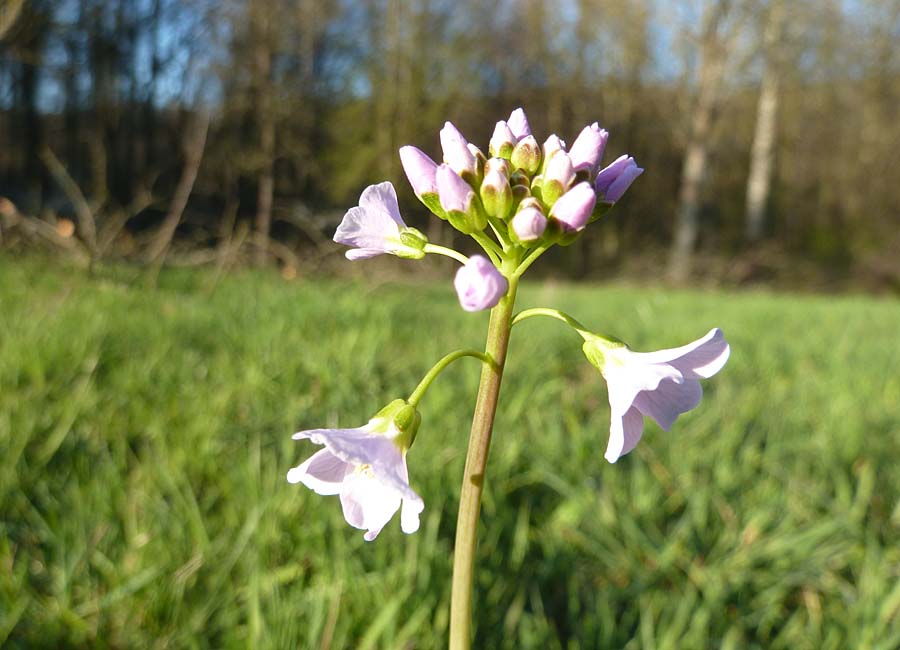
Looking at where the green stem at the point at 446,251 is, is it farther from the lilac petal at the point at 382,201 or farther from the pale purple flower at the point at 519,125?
the pale purple flower at the point at 519,125

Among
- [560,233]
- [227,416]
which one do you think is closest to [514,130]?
[560,233]

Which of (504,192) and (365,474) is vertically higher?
(504,192)

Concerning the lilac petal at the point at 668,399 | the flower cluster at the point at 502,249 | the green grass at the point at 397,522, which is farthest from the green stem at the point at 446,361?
the green grass at the point at 397,522

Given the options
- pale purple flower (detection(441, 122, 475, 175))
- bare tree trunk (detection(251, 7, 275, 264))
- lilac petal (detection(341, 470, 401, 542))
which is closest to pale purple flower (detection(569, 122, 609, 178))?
pale purple flower (detection(441, 122, 475, 175))

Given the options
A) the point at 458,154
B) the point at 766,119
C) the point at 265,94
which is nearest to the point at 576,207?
the point at 458,154

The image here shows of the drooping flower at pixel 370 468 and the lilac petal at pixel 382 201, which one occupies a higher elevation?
the lilac petal at pixel 382 201

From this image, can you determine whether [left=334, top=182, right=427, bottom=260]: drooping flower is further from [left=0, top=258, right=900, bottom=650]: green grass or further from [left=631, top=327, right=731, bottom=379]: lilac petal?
[left=0, top=258, right=900, bottom=650]: green grass

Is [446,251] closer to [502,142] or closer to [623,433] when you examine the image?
[502,142]
